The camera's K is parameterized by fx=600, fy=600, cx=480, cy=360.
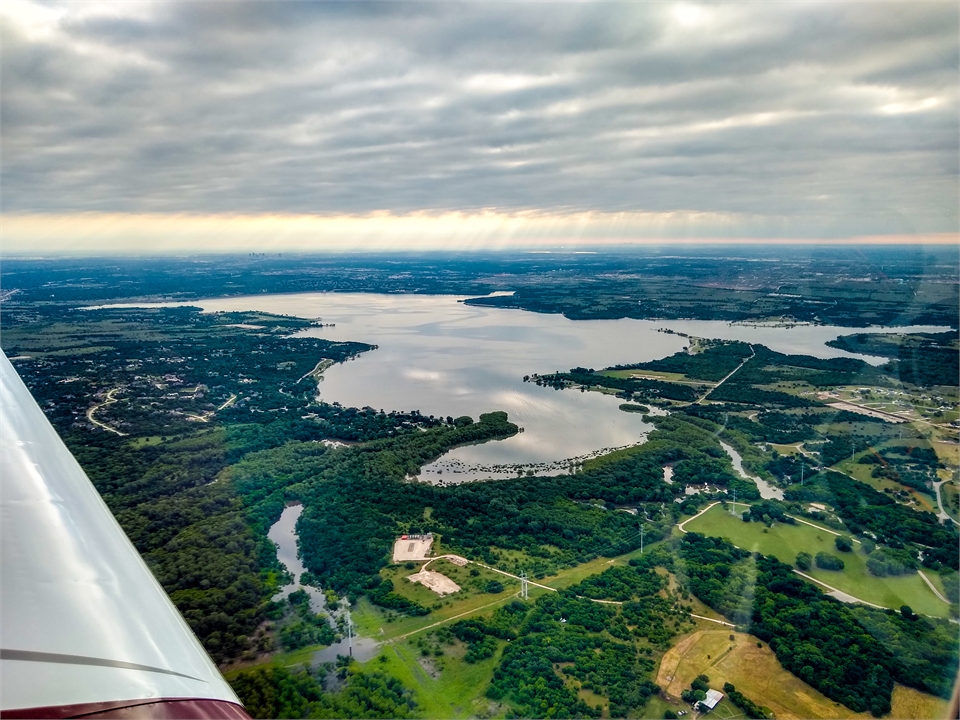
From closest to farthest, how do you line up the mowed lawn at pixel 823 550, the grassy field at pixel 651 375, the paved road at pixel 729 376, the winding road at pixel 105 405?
the mowed lawn at pixel 823 550, the winding road at pixel 105 405, the paved road at pixel 729 376, the grassy field at pixel 651 375

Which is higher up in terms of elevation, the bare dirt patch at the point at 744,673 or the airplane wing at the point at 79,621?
the airplane wing at the point at 79,621

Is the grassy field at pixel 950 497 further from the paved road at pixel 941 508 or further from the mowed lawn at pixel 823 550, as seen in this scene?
the mowed lawn at pixel 823 550

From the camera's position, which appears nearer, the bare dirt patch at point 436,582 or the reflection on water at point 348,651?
the reflection on water at point 348,651

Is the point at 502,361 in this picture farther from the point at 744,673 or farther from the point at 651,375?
the point at 744,673

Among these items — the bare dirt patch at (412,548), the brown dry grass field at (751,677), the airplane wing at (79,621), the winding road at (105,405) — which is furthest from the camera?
the winding road at (105,405)

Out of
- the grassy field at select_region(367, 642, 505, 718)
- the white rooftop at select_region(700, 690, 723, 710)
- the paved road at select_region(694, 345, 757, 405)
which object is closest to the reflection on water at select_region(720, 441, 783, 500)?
the paved road at select_region(694, 345, 757, 405)

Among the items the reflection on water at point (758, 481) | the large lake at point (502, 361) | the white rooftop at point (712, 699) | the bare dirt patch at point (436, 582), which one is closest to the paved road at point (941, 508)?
the reflection on water at point (758, 481)

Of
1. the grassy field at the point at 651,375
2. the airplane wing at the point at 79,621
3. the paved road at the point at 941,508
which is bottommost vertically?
the grassy field at the point at 651,375

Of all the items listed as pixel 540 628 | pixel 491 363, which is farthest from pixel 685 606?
pixel 491 363
